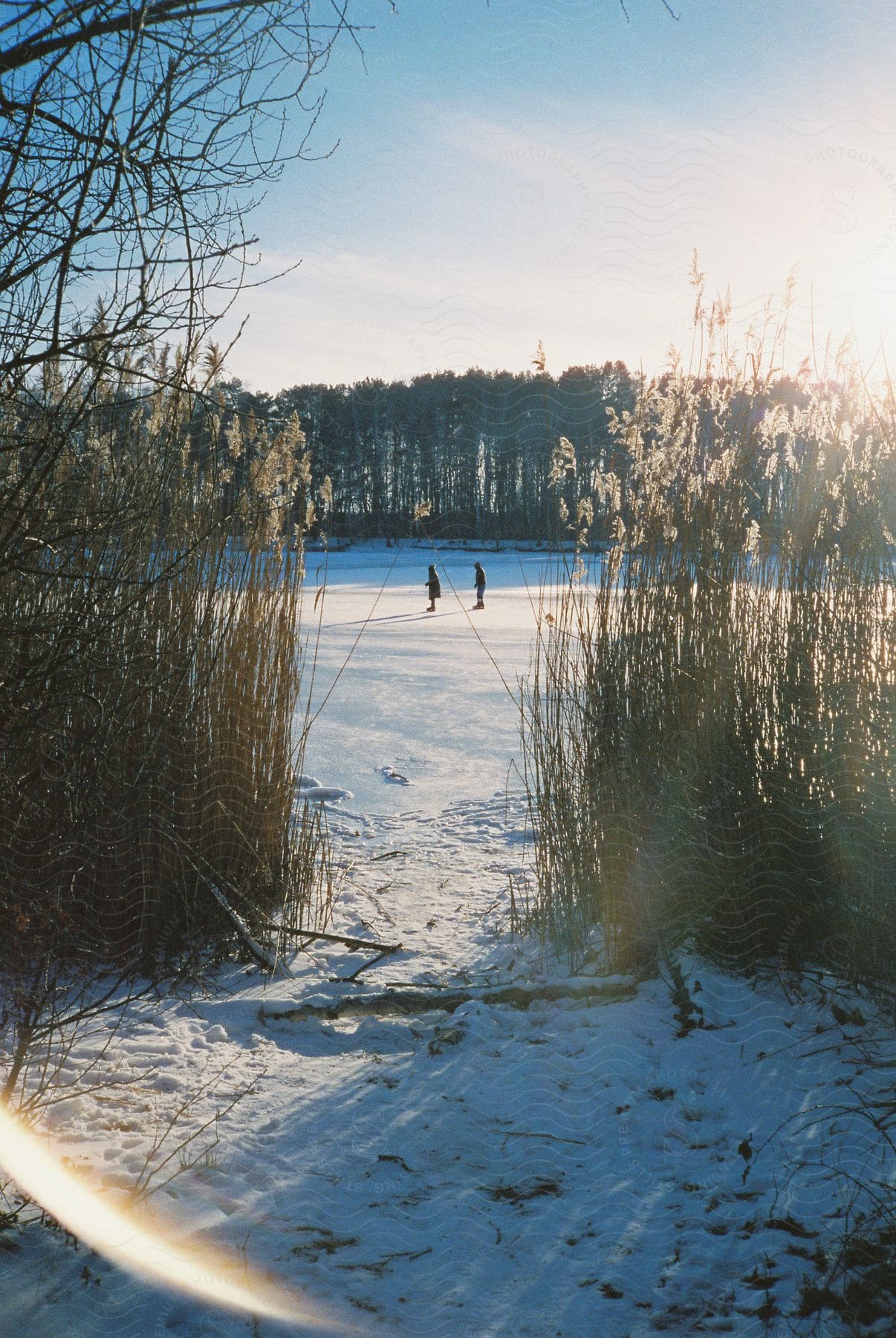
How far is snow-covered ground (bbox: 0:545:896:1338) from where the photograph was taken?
168 cm

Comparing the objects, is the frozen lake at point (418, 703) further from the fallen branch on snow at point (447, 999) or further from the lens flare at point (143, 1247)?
the lens flare at point (143, 1247)

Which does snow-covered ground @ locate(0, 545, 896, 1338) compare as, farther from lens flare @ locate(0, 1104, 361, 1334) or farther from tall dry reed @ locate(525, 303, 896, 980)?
tall dry reed @ locate(525, 303, 896, 980)

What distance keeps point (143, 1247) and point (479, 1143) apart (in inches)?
31.9

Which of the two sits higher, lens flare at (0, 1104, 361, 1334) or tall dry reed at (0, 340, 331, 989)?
tall dry reed at (0, 340, 331, 989)

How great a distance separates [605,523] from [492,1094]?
2.02 metres

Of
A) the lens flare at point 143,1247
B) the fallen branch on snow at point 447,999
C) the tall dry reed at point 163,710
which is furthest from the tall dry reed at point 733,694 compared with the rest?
the lens flare at point 143,1247

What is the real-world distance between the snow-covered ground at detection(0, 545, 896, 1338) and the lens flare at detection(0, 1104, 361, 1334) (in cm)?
2

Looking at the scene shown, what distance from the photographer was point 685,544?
3.30m

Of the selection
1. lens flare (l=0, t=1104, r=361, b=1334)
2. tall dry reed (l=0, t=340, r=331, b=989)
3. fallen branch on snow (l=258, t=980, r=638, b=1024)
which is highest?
tall dry reed (l=0, t=340, r=331, b=989)

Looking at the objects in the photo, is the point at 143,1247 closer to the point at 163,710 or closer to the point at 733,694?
the point at 163,710

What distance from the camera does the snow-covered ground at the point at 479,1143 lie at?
1679 millimetres

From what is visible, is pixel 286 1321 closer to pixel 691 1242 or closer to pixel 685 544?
pixel 691 1242

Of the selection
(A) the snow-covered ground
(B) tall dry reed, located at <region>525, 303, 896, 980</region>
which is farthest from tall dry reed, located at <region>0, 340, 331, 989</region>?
(B) tall dry reed, located at <region>525, 303, 896, 980</region>

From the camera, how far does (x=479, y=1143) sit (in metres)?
2.23
